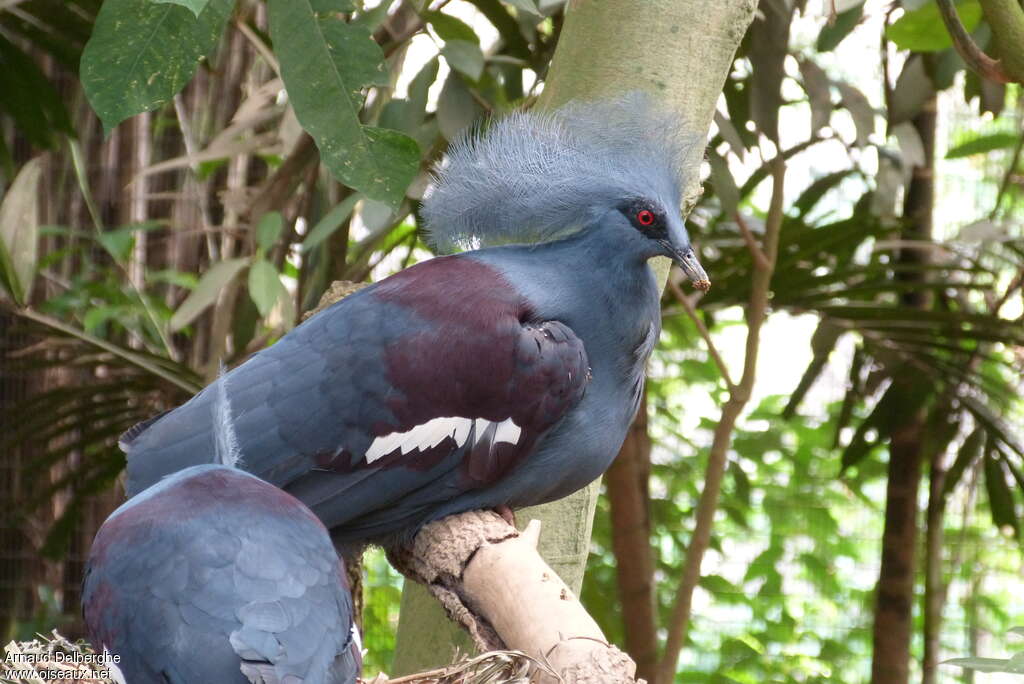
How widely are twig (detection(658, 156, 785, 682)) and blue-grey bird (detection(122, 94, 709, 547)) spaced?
2.13ft

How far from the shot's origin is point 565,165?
61.0 inches

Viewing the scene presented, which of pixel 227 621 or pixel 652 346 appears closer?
pixel 227 621

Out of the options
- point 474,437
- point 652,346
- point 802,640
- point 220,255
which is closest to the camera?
point 474,437

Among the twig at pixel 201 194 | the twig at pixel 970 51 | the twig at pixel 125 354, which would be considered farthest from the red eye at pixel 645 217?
the twig at pixel 201 194

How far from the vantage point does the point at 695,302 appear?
2.58 m

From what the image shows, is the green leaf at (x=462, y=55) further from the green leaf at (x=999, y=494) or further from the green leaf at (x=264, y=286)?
the green leaf at (x=999, y=494)

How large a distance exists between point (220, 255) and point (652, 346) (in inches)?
72.2

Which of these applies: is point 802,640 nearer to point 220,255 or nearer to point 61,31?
point 220,255

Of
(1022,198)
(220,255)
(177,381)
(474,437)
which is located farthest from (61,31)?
(1022,198)

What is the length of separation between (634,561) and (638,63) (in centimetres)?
126

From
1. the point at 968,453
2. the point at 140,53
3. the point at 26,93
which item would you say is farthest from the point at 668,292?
the point at 140,53

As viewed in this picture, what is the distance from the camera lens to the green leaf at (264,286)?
1.90 meters

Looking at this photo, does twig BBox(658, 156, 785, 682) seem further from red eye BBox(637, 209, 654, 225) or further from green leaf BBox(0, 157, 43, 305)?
green leaf BBox(0, 157, 43, 305)

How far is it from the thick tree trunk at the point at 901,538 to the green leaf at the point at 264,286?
152cm
